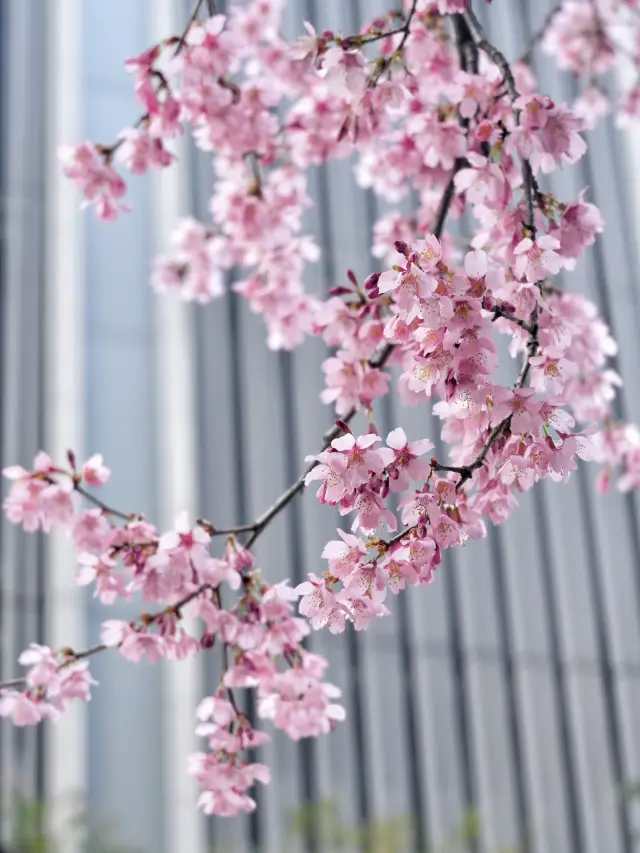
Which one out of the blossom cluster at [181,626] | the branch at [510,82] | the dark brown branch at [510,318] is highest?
the branch at [510,82]

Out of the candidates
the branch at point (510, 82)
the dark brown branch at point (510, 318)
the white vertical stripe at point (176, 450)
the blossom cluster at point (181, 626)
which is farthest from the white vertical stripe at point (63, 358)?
the dark brown branch at point (510, 318)

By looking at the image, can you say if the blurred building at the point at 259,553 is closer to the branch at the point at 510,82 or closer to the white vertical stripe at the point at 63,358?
the white vertical stripe at the point at 63,358

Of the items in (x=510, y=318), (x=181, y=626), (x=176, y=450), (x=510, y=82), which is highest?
(x=176, y=450)

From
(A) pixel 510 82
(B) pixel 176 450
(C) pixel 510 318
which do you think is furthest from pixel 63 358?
(C) pixel 510 318

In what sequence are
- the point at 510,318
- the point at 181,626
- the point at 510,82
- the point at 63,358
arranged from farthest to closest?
1. the point at 63,358
2. the point at 181,626
3. the point at 510,82
4. the point at 510,318

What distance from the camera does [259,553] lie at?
12.9 ft

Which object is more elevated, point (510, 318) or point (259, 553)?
point (259, 553)

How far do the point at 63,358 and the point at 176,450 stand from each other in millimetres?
502

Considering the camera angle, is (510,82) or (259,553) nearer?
(510,82)

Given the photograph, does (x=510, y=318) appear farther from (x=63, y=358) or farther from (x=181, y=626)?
(x=63, y=358)

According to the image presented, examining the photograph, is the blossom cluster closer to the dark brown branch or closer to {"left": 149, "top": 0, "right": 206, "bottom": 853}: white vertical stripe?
the dark brown branch

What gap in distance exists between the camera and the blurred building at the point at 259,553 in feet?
12.2

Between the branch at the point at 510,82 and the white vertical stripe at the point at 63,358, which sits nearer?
the branch at the point at 510,82

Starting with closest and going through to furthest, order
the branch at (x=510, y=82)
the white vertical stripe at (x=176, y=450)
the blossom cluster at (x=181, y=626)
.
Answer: the branch at (x=510, y=82), the blossom cluster at (x=181, y=626), the white vertical stripe at (x=176, y=450)
